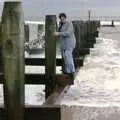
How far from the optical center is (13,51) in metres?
6.80

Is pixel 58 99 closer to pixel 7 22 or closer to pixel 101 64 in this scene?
pixel 7 22

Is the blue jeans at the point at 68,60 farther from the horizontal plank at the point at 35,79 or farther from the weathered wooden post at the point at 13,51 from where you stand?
the weathered wooden post at the point at 13,51

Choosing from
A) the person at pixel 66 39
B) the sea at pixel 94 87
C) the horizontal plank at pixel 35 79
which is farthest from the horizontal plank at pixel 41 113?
the person at pixel 66 39

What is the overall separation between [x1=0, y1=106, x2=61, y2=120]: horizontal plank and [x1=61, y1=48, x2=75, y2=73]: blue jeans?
4953mm

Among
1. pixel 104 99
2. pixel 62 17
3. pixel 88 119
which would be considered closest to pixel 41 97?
pixel 62 17

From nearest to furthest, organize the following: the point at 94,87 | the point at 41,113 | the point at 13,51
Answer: the point at 13,51
the point at 41,113
the point at 94,87

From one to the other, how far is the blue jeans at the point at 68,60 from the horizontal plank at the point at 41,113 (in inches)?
195

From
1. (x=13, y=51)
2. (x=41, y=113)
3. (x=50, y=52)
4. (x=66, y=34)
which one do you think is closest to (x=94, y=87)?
(x=50, y=52)

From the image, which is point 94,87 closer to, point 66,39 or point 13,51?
point 66,39

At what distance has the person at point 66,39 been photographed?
11.5 metres

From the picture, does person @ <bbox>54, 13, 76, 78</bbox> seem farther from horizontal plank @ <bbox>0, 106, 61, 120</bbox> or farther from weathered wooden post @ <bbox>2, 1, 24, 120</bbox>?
weathered wooden post @ <bbox>2, 1, 24, 120</bbox>

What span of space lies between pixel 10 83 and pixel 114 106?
2.46 meters

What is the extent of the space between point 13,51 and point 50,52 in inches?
166

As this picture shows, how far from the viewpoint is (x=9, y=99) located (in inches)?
272
